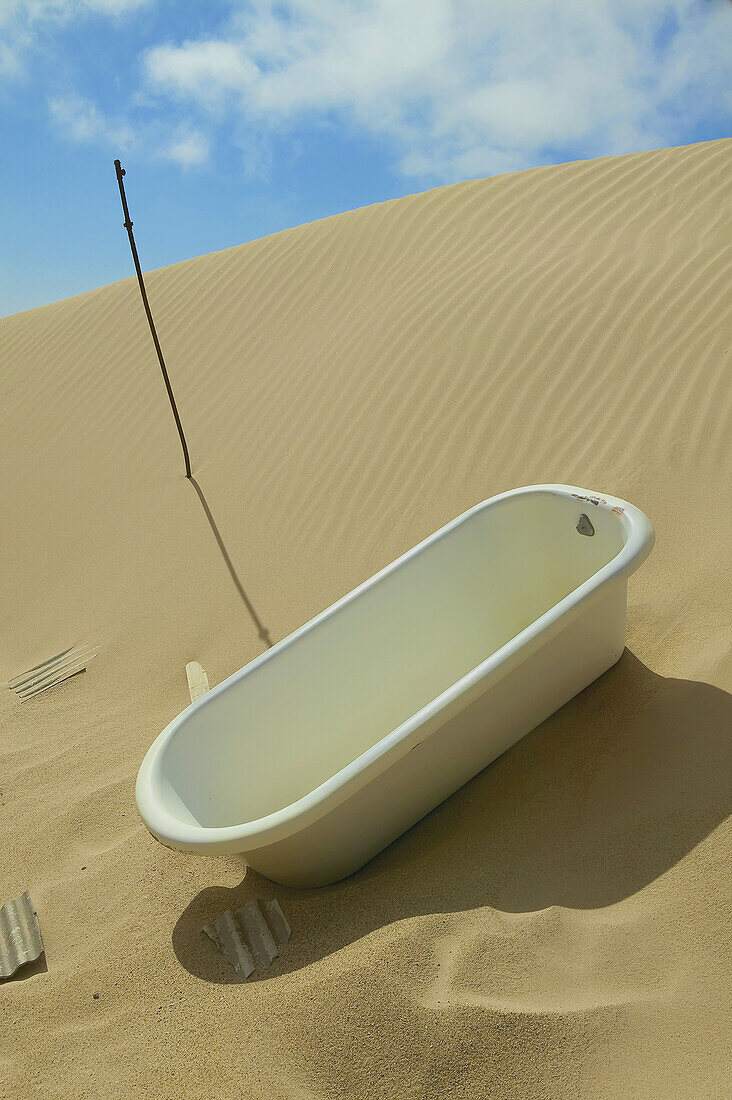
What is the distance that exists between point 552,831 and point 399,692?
1020 millimetres

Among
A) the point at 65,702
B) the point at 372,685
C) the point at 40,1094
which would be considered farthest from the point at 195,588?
the point at 40,1094

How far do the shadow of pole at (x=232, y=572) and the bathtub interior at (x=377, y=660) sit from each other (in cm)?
105

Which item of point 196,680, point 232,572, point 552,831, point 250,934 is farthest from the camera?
point 232,572

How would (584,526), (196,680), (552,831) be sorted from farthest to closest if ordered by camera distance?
1. (196,680)
2. (584,526)
3. (552,831)

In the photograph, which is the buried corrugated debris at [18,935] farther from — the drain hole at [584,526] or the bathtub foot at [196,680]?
the drain hole at [584,526]

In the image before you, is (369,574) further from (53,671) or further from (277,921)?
(277,921)

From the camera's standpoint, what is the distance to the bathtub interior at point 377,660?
10.0ft

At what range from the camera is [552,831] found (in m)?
2.76

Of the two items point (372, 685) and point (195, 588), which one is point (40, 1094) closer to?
point (372, 685)

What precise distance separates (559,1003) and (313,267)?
698cm

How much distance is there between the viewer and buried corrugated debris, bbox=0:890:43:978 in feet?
9.16

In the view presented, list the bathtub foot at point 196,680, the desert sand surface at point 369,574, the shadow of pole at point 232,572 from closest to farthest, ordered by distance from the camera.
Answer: the desert sand surface at point 369,574 → the bathtub foot at point 196,680 → the shadow of pole at point 232,572

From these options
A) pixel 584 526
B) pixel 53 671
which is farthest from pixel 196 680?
pixel 584 526

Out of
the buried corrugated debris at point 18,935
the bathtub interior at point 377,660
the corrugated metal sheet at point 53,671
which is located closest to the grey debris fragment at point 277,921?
the bathtub interior at point 377,660
